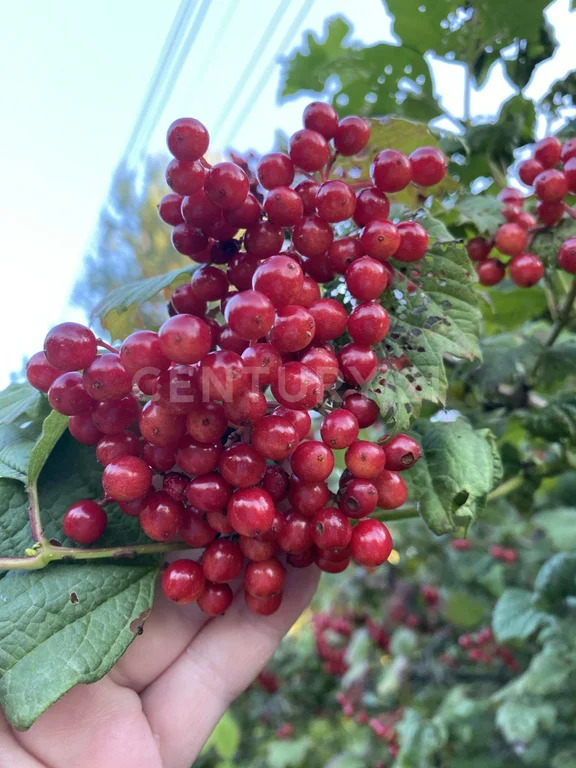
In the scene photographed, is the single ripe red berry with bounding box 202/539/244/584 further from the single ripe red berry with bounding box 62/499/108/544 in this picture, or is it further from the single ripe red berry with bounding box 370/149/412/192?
the single ripe red berry with bounding box 370/149/412/192

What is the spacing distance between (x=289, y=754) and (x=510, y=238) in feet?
7.36

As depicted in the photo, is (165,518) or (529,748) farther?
(529,748)

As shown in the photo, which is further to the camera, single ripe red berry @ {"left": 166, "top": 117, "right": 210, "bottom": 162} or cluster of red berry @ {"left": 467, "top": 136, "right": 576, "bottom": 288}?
cluster of red berry @ {"left": 467, "top": 136, "right": 576, "bottom": 288}

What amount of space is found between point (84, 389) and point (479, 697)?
2.03 meters

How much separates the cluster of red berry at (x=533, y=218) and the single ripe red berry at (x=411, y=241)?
27 cm

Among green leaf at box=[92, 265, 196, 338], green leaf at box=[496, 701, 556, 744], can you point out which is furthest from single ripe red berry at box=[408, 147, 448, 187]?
green leaf at box=[496, 701, 556, 744]

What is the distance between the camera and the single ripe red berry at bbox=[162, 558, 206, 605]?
0.73 m

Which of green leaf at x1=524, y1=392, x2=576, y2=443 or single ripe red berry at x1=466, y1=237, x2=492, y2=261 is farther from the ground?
single ripe red berry at x1=466, y1=237, x2=492, y2=261

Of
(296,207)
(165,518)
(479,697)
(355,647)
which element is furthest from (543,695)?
(296,207)

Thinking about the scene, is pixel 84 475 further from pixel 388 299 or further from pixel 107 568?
pixel 388 299

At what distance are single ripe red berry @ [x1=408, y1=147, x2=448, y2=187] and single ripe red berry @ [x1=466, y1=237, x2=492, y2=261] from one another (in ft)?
0.75

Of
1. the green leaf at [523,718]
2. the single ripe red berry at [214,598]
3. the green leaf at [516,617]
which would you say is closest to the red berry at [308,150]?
the single ripe red berry at [214,598]

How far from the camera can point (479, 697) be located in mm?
2115

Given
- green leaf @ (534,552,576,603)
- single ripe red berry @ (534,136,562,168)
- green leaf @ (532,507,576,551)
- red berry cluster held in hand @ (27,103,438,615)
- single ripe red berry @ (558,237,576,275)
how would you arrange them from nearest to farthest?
red berry cluster held in hand @ (27,103,438,615) → single ripe red berry @ (558,237,576,275) → single ripe red berry @ (534,136,562,168) → green leaf @ (534,552,576,603) → green leaf @ (532,507,576,551)
